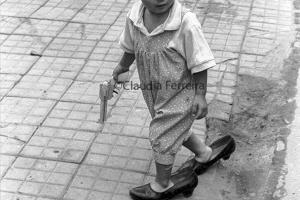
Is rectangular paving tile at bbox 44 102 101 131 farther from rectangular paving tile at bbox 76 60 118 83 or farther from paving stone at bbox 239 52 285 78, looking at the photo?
paving stone at bbox 239 52 285 78

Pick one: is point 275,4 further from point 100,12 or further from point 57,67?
point 57,67

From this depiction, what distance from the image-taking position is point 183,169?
9.79 ft

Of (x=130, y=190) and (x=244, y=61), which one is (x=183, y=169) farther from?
(x=244, y=61)

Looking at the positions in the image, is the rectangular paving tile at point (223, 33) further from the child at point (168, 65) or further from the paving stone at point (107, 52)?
the child at point (168, 65)

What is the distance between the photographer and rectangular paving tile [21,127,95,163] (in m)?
3.30

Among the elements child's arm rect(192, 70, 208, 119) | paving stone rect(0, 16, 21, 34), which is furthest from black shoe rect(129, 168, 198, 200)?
paving stone rect(0, 16, 21, 34)

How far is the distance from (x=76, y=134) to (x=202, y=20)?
2.42m

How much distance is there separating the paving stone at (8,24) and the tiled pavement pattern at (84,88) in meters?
0.01

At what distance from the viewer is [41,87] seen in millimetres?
4098

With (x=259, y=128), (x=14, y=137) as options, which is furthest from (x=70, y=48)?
(x=259, y=128)

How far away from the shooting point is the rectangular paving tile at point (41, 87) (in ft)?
13.1

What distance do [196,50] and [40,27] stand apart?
3098mm

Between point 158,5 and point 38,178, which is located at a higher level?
point 158,5

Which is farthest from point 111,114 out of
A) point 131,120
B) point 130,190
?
point 130,190
